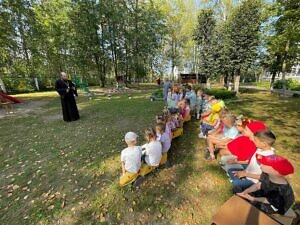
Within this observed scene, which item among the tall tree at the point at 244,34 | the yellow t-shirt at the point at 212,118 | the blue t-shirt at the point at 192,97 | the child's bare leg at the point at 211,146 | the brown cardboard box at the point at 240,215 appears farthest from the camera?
the tall tree at the point at 244,34

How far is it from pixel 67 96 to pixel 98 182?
5.15 meters

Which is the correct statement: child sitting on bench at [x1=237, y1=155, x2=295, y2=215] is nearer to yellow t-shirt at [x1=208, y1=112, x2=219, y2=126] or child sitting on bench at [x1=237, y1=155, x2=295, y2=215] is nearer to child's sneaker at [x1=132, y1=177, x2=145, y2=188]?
child's sneaker at [x1=132, y1=177, x2=145, y2=188]

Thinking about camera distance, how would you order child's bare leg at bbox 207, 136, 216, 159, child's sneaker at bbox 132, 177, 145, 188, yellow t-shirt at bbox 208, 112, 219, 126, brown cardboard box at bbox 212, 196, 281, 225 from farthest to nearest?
yellow t-shirt at bbox 208, 112, 219, 126, child's bare leg at bbox 207, 136, 216, 159, child's sneaker at bbox 132, 177, 145, 188, brown cardboard box at bbox 212, 196, 281, 225

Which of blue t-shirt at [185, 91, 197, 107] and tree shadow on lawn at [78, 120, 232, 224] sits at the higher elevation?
blue t-shirt at [185, 91, 197, 107]

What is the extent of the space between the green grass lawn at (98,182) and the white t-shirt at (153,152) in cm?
40

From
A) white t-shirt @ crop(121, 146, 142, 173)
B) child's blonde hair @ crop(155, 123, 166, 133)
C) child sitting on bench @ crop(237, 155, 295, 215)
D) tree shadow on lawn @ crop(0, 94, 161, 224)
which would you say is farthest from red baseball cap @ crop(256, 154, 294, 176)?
tree shadow on lawn @ crop(0, 94, 161, 224)

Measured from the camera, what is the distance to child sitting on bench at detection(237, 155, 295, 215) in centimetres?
224

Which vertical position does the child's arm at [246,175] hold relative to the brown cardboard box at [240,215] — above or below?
above

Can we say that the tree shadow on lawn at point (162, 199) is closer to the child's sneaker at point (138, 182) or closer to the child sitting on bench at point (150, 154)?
the child's sneaker at point (138, 182)

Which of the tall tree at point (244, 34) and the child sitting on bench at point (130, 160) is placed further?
the tall tree at point (244, 34)

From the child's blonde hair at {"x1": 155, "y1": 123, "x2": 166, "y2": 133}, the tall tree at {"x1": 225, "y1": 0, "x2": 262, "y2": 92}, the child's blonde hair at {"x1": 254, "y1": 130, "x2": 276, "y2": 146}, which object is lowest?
the child's blonde hair at {"x1": 155, "y1": 123, "x2": 166, "y2": 133}

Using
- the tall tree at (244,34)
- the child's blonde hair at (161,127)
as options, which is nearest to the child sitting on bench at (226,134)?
the child's blonde hair at (161,127)

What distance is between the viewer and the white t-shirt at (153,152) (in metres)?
3.76

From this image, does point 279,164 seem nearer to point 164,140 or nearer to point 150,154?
point 150,154
